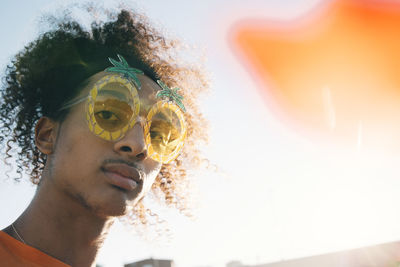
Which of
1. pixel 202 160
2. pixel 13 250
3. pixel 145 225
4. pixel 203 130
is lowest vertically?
pixel 13 250

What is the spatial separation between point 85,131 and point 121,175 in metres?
0.38

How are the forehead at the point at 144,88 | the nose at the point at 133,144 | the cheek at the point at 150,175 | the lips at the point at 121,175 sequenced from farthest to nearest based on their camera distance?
the forehead at the point at 144,88 < the cheek at the point at 150,175 < the nose at the point at 133,144 < the lips at the point at 121,175

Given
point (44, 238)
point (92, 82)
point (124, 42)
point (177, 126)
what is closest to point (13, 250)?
point (44, 238)

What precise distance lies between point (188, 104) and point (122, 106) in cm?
161

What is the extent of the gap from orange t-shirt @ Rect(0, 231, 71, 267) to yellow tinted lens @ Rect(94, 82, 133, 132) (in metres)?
0.82

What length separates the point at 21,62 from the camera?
125 inches

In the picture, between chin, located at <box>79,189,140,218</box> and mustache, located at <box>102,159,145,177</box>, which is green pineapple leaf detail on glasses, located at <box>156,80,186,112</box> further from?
chin, located at <box>79,189,140,218</box>

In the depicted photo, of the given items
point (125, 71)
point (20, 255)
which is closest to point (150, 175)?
point (125, 71)

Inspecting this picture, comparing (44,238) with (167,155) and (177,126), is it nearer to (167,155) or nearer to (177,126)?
(167,155)

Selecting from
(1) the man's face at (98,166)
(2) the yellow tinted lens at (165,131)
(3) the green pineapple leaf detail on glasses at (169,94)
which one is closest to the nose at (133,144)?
(1) the man's face at (98,166)

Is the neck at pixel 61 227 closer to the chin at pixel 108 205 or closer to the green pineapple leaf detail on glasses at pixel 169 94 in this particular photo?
the chin at pixel 108 205

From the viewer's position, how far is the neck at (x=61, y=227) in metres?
2.13

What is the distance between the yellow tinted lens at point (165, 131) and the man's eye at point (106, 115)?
0.32 m

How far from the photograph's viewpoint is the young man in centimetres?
219
